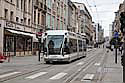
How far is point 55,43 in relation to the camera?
27.8 meters

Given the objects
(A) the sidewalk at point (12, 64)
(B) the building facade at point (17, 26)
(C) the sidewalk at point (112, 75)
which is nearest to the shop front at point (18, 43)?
(B) the building facade at point (17, 26)

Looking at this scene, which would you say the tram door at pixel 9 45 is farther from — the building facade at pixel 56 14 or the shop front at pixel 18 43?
the building facade at pixel 56 14

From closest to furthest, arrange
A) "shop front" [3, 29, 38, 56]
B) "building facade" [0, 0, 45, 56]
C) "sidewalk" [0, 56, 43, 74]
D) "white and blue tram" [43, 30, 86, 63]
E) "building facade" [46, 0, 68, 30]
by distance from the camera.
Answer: "sidewalk" [0, 56, 43, 74] < "white and blue tram" [43, 30, 86, 63] < "building facade" [0, 0, 45, 56] < "shop front" [3, 29, 38, 56] < "building facade" [46, 0, 68, 30]

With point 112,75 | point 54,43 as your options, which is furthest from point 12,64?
point 112,75

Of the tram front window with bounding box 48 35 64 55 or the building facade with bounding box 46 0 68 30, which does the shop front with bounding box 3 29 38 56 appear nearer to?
the building facade with bounding box 46 0 68 30

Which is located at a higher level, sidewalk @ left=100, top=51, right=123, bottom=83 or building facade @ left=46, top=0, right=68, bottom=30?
building facade @ left=46, top=0, right=68, bottom=30

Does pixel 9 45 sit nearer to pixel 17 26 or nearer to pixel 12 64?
pixel 17 26

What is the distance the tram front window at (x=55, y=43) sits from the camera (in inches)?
1081

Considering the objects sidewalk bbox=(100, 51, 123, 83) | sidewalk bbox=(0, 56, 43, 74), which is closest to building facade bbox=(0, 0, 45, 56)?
sidewalk bbox=(0, 56, 43, 74)

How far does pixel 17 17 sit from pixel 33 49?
994 centimetres

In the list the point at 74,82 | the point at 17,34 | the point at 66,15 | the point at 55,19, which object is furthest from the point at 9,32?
the point at 66,15

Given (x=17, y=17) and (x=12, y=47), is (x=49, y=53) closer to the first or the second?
(x=12, y=47)

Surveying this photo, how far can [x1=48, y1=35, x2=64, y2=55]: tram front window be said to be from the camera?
90.1ft

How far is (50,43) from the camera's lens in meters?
27.9
